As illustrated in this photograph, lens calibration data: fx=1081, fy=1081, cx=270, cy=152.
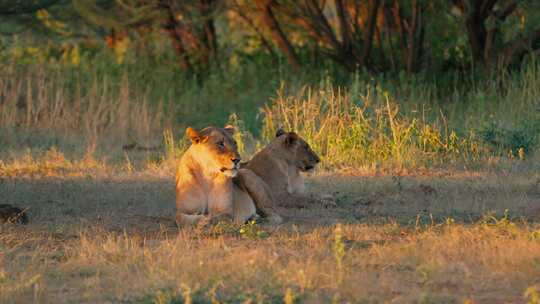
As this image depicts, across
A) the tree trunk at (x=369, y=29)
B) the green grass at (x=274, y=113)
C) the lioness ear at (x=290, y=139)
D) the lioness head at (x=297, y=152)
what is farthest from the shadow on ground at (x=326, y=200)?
the tree trunk at (x=369, y=29)

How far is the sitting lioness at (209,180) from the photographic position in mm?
7523

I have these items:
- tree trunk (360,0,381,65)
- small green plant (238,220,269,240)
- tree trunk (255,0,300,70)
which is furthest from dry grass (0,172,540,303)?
tree trunk (255,0,300,70)

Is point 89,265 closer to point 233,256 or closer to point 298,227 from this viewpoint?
point 233,256

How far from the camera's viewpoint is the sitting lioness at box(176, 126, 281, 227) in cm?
752

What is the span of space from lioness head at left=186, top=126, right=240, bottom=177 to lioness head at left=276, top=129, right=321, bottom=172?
155cm

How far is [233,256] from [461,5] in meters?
10.8

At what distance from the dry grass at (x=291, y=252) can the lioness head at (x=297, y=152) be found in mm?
448

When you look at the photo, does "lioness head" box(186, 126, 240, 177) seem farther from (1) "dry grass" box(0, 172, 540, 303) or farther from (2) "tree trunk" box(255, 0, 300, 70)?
(2) "tree trunk" box(255, 0, 300, 70)

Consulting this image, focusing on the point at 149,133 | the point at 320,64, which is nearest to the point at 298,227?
the point at 149,133

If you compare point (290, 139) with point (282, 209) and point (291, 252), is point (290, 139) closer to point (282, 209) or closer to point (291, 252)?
point (282, 209)

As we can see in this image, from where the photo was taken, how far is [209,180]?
770 cm

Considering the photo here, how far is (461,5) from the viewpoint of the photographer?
53.0 feet

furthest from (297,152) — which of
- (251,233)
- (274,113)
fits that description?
(274,113)

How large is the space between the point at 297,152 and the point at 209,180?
1.63 metres
